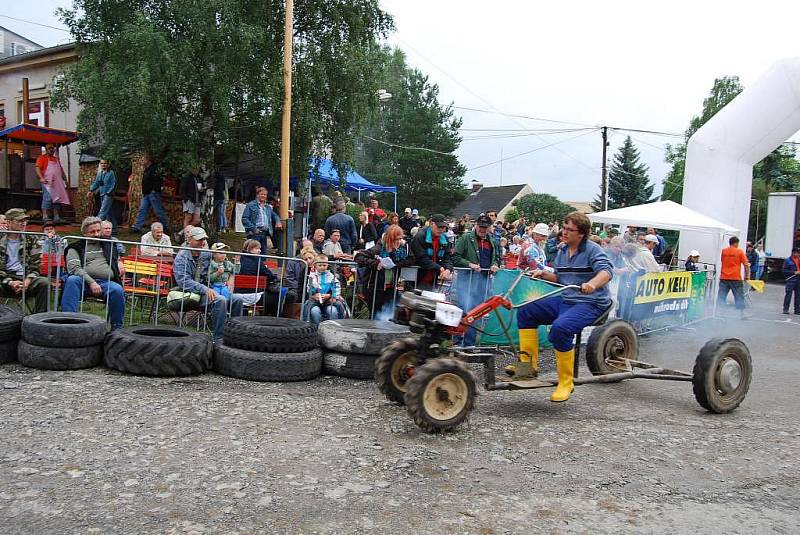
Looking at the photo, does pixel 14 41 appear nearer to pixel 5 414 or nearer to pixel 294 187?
pixel 294 187

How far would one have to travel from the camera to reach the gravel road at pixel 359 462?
372 cm

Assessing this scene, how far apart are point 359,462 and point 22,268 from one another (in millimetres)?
5548

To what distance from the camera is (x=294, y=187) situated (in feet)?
57.2

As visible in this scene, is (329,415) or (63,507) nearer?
(63,507)

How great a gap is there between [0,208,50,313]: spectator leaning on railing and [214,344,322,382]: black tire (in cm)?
254

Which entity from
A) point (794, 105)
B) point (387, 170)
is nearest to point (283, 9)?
point (794, 105)

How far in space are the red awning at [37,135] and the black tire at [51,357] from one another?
10.3 metres

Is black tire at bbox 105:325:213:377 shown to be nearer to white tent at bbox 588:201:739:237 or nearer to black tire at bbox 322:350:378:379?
black tire at bbox 322:350:378:379

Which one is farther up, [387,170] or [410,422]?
[387,170]

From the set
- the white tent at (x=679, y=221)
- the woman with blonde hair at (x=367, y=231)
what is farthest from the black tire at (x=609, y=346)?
the white tent at (x=679, y=221)

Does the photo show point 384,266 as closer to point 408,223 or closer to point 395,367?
point 395,367

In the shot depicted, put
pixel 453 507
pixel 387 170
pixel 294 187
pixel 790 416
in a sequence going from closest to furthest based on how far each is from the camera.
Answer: pixel 453 507 < pixel 790 416 < pixel 294 187 < pixel 387 170

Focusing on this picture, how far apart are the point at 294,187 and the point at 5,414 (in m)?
12.8

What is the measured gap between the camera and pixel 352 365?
275 inches
